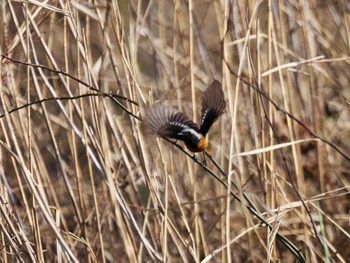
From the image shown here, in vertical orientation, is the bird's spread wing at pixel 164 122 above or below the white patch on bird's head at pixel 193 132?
above

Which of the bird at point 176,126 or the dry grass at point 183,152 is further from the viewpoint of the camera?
the dry grass at point 183,152

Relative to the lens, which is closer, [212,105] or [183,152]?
[212,105]

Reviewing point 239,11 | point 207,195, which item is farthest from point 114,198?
point 207,195

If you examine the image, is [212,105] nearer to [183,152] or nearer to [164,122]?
[164,122]

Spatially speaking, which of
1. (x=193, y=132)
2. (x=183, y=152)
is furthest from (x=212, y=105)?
(x=183, y=152)

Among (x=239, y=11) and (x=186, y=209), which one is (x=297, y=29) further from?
(x=186, y=209)

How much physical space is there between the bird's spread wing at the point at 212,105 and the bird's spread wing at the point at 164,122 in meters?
0.06

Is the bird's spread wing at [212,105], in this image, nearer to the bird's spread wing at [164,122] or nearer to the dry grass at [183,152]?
the bird's spread wing at [164,122]

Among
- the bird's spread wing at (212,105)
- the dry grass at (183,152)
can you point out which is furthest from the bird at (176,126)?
the dry grass at (183,152)

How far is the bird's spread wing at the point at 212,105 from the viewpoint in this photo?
1.36 m

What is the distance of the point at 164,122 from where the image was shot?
49.9 inches

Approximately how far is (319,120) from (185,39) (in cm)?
42

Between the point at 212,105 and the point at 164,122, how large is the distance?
0.47 feet

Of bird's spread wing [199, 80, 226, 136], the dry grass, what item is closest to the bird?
bird's spread wing [199, 80, 226, 136]
